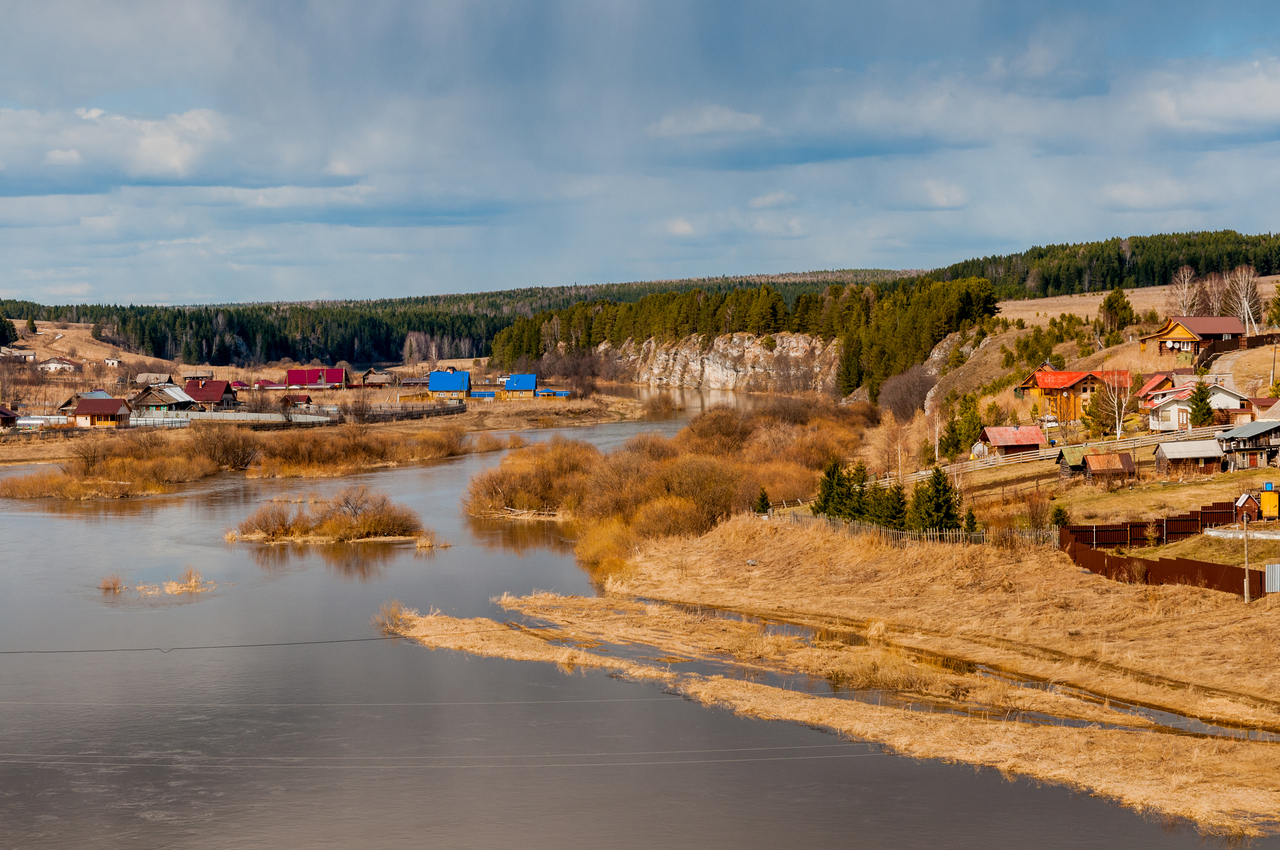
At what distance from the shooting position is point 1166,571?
1373 inches

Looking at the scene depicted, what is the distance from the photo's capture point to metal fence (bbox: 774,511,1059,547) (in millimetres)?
40219

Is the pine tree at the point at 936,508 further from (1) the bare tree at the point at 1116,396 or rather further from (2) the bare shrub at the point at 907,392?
(2) the bare shrub at the point at 907,392

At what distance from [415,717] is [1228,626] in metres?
23.5

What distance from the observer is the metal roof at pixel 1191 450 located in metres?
50.6

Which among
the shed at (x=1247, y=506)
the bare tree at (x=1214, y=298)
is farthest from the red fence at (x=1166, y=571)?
the bare tree at (x=1214, y=298)

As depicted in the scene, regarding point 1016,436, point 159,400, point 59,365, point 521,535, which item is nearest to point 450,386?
point 159,400

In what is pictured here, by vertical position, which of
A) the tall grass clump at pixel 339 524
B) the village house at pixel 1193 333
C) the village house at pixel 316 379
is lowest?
the tall grass clump at pixel 339 524

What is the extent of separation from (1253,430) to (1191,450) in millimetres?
2841

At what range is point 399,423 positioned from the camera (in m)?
115

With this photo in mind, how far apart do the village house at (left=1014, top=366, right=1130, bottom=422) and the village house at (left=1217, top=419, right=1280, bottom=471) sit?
22521mm

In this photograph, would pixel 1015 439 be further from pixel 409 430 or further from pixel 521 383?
pixel 521 383

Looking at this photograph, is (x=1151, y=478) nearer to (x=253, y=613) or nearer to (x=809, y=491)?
(x=809, y=491)

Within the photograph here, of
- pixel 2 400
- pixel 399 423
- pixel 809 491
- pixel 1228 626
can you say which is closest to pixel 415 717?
pixel 1228 626

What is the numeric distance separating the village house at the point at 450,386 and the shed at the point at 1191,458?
116849 millimetres
